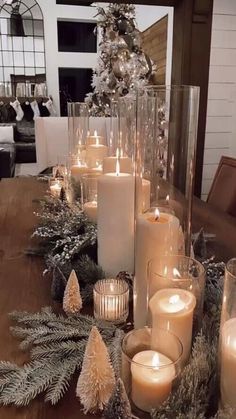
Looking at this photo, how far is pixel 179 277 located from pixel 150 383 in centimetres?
22

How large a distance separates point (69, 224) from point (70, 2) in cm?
263

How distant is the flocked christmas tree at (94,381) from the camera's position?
0.52m

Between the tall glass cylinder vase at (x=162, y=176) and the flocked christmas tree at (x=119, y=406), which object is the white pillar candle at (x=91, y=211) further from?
the flocked christmas tree at (x=119, y=406)

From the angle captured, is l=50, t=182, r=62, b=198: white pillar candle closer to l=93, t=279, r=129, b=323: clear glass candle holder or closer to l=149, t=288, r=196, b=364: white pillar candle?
l=93, t=279, r=129, b=323: clear glass candle holder

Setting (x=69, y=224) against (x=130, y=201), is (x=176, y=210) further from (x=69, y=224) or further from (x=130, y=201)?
(x=69, y=224)

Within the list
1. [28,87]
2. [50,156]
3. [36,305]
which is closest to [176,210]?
[36,305]

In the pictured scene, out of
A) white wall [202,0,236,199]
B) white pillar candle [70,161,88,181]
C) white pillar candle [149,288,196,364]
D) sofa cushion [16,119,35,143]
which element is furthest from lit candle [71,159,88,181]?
sofa cushion [16,119,35,143]

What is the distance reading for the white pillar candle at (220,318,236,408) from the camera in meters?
0.47

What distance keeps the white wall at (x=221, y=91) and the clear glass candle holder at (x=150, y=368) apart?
2853 millimetres

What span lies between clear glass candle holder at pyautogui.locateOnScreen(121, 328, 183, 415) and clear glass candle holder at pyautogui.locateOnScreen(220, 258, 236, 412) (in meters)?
0.06

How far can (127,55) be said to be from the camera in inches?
137

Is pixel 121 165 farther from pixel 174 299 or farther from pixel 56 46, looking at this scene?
pixel 56 46

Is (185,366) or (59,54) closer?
(185,366)

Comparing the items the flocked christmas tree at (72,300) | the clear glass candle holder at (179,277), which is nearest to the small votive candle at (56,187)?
the flocked christmas tree at (72,300)
